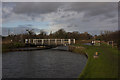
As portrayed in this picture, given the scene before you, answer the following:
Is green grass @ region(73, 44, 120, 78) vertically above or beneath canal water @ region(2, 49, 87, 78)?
above

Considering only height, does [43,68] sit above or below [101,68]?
below

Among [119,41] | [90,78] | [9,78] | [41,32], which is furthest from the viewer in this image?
[41,32]

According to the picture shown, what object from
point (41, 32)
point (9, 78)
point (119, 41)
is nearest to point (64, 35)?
point (41, 32)

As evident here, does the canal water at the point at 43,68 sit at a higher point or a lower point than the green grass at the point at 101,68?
lower

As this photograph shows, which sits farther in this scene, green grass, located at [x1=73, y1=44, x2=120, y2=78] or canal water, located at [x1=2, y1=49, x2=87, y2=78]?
canal water, located at [x1=2, y1=49, x2=87, y2=78]

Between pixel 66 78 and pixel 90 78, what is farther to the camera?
pixel 66 78

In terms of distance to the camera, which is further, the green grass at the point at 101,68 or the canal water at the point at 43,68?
the canal water at the point at 43,68

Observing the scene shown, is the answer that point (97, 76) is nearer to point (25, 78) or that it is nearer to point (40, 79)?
point (40, 79)

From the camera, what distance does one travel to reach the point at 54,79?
1103 cm

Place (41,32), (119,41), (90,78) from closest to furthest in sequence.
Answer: (90,78) < (119,41) < (41,32)

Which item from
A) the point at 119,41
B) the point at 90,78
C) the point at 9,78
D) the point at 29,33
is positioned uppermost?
the point at 29,33

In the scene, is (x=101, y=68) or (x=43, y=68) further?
(x=43, y=68)

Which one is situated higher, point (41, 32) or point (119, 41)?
point (41, 32)

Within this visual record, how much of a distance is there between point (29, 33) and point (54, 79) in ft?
252
